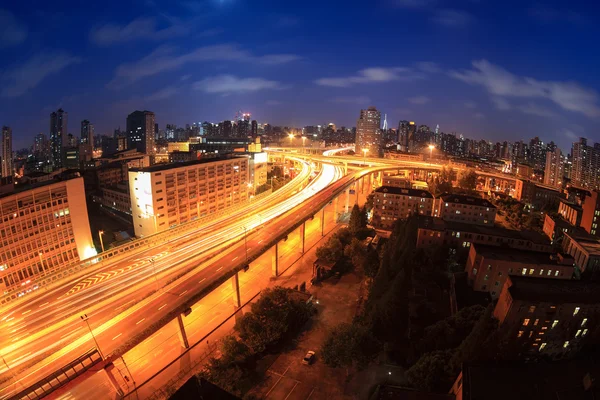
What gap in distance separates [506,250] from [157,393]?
18069 millimetres

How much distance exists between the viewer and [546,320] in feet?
43.2

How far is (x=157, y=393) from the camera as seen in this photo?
1345cm

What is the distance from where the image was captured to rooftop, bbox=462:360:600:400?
34.6 ft

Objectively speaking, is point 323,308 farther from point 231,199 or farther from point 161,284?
point 231,199

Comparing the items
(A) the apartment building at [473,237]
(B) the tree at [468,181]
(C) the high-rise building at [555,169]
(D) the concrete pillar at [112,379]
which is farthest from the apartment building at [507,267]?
(C) the high-rise building at [555,169]

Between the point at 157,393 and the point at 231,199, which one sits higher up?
the point at 231,199

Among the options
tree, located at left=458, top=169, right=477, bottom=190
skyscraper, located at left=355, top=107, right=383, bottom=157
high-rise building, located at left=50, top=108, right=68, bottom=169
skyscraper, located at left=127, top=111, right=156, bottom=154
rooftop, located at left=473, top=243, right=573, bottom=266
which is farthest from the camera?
skyscraper, located at left=355, top=107, right=383, bottom=157

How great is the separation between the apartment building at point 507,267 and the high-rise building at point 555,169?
142 ft

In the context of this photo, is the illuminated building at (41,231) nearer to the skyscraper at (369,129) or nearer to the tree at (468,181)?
the tree at (468,181)

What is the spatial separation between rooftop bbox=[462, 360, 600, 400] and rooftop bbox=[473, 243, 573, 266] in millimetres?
6774

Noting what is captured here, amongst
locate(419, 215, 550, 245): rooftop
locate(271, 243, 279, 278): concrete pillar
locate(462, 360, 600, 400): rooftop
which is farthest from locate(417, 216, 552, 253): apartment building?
locate(462, 360, 600, 400): rooftop

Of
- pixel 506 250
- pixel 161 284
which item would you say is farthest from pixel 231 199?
pixel 506 250

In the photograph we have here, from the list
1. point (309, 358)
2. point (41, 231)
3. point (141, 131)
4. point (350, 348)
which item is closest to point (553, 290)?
point (350, 348)

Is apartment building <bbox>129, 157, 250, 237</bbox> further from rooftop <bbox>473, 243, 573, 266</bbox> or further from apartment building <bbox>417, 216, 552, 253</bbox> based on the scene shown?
rooftop <bbox>473, 243, 573, 266</bbox>
